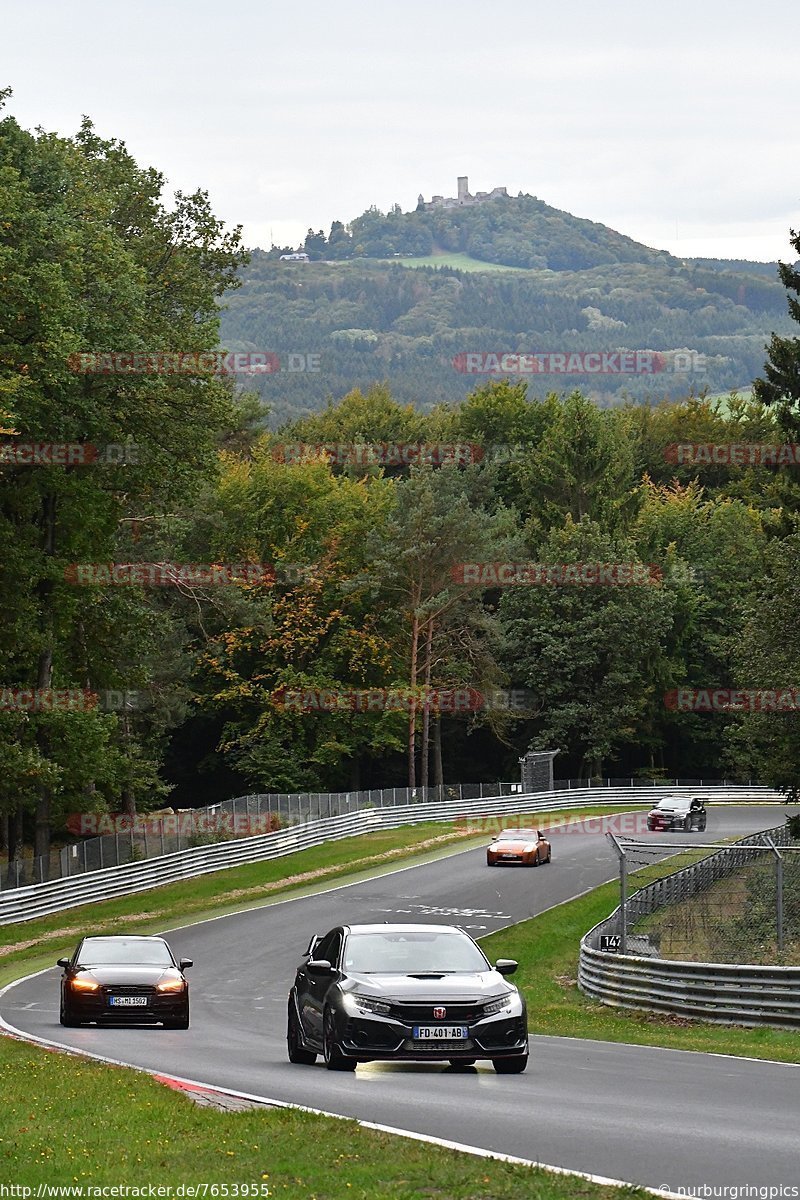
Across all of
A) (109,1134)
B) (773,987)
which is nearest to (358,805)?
(773,987)

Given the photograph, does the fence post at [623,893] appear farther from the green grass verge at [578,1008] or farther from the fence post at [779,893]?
the fence post at [779,893]

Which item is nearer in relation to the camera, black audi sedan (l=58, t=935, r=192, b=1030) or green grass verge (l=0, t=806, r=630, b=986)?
black audi sedan (l=58, t=935, r=192, b=1030)

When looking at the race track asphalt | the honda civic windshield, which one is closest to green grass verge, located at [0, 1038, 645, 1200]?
the race track asphalt

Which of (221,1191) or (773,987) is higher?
(221,1191)

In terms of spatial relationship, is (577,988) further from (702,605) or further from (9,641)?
(702,605)

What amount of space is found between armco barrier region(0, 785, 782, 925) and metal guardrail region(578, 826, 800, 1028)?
60.0 feet

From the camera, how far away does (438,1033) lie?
1417cm

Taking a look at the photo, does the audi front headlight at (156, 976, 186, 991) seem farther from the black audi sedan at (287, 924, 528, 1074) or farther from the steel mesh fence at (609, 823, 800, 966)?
the steel mesh fence at (609, 823, 800, 966)

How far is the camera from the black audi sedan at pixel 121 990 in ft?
70.8

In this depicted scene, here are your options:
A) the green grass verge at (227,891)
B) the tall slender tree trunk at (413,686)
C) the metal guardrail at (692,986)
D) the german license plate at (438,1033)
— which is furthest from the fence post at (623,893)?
the tall slender tree trunk at (413,686)

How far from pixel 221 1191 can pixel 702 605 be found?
8446 centimetres

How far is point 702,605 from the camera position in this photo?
9094 centimetres

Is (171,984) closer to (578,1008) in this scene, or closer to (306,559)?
(578,1008)

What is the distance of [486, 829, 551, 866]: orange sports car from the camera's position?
5006cm
